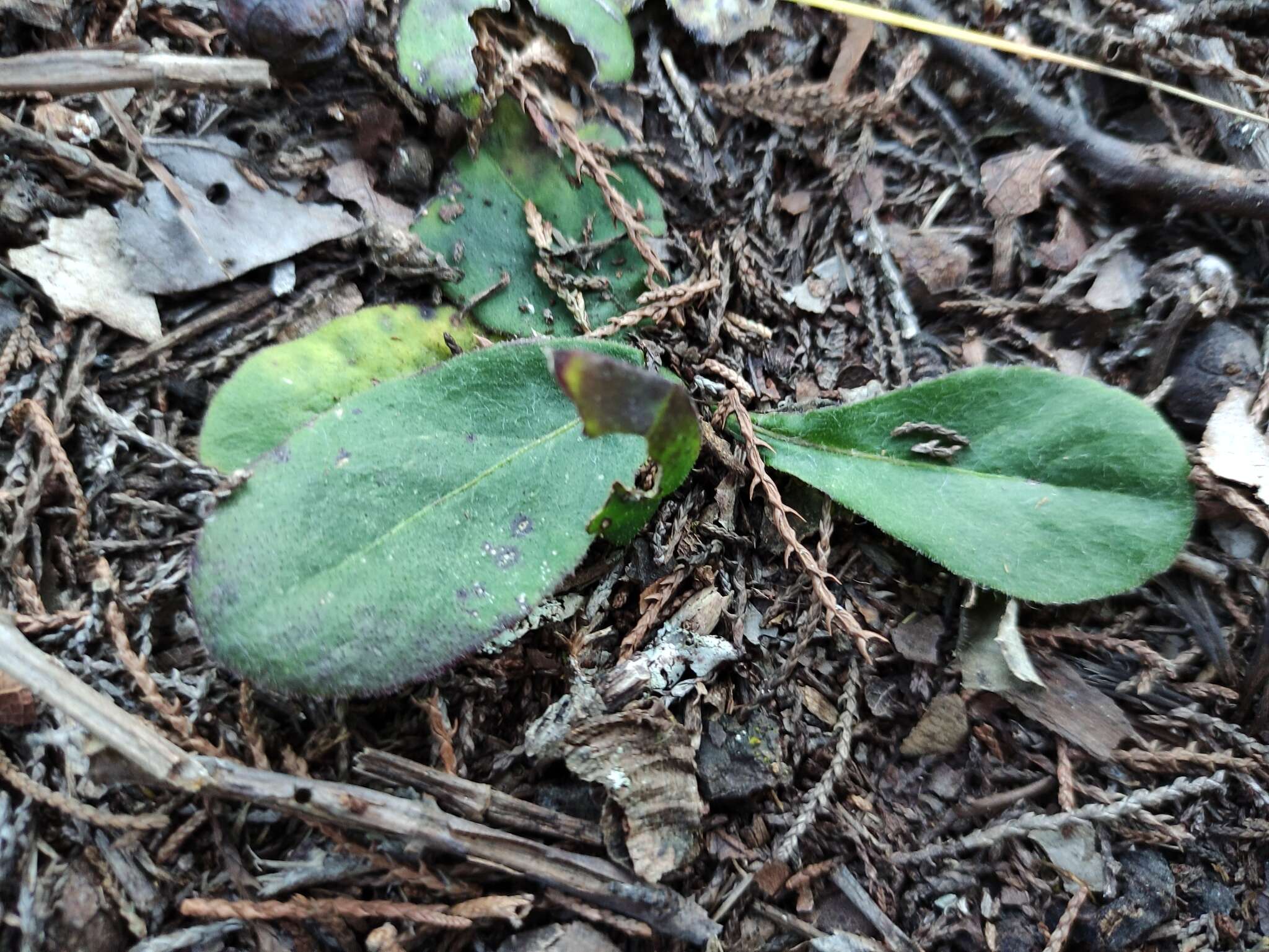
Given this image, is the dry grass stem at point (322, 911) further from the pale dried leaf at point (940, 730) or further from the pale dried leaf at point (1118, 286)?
the pale dried leaf at point (1118, 286)

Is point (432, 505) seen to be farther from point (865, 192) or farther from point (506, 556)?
point (865, 192)

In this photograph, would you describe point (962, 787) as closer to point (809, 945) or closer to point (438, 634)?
point (809, 945)

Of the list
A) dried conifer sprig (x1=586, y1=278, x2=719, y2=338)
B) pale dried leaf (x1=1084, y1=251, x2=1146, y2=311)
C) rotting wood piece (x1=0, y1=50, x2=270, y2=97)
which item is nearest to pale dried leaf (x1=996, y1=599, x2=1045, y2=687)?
pale dried leaf (x1=1084, y1=251, x2=1146, y2=311)

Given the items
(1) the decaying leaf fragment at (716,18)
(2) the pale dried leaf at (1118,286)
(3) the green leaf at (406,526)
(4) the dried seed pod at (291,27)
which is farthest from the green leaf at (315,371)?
(2) the pale dried leaf at (1118,286)

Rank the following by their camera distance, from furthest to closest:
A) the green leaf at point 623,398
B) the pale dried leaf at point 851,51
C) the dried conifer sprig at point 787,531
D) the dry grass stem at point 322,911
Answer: the pale dried leaf at point 851,51 < the dried conifer sprig at point 787,531 < the dry grass stem at point 322,911 < the green leaf at point 623,398

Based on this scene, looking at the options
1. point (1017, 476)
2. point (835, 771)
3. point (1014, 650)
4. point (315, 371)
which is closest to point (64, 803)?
point (315, 371)

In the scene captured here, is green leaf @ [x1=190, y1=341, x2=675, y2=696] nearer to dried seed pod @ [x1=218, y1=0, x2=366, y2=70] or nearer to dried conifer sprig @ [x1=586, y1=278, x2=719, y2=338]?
dried conifer sprig @ [x1=586, y1=278, x2=719, y2=338]
